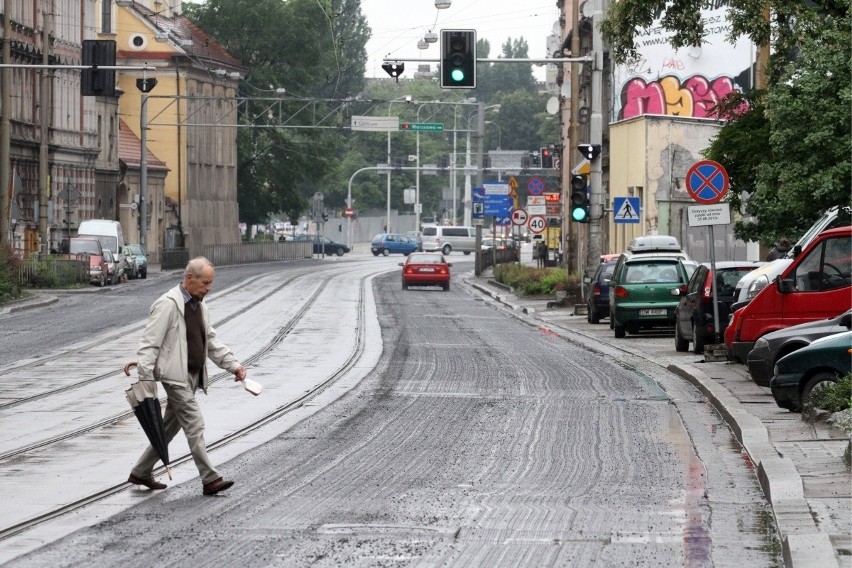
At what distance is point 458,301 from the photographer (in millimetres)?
51031

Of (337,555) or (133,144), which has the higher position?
(133,144)

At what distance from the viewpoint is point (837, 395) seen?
50.0ft

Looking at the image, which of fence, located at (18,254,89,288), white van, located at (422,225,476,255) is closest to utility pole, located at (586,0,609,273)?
fence, located at (18,254,89,288)

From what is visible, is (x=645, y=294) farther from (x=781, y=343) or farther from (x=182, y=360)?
(x=182, y=360)

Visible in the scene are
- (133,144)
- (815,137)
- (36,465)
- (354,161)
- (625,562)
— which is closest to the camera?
(625,562)

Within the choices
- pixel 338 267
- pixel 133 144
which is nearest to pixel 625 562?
pixel 338 267

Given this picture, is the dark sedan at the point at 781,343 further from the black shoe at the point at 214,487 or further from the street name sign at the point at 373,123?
the street name sign at the point at 373,123

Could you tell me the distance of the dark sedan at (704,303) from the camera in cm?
2641

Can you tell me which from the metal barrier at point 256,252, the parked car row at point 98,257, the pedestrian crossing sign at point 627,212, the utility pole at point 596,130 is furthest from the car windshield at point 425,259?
the metal barrier at point 256,252

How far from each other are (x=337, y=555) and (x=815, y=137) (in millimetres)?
15401

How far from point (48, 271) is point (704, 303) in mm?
A: 32889

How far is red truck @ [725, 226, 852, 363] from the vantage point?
20766 millimetres

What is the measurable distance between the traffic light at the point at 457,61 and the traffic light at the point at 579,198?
688cm

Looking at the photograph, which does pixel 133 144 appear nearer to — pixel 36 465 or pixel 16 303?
→ pixel 16 303
